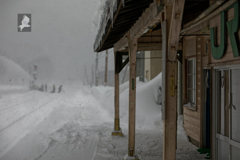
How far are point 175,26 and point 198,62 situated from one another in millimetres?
4463

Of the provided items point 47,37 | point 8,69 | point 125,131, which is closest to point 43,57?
point 47,37

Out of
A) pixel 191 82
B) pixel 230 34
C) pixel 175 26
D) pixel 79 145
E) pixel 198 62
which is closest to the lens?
pixel 175 26

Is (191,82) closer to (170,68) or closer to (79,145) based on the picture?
(79,145)

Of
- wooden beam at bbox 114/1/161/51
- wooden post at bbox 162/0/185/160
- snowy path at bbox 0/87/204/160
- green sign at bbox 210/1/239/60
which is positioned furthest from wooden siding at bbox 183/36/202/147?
wooden post at bbox 162/0/185/160

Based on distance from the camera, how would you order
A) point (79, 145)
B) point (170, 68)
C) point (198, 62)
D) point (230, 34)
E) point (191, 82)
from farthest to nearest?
1. point (191, 82)
2. point (79, 145)
3. point (198, 62)
4. point (230, 34)
5. point (170, 68)

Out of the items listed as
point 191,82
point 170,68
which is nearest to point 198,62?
point 191,82

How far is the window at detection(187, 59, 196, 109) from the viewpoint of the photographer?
7.38 metres

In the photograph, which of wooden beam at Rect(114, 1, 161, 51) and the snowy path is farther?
the snowy path

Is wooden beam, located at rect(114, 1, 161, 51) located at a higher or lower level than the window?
higher

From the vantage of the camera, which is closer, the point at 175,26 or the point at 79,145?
the point at 175,26

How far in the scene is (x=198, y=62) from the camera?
686 centimetres

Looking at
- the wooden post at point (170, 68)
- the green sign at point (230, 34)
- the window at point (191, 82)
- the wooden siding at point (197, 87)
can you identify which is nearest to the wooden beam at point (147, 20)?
the wooden post at point (170, 68)

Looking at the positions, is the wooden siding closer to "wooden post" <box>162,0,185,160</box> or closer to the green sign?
the green sign

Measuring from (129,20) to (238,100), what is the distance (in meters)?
2.41
